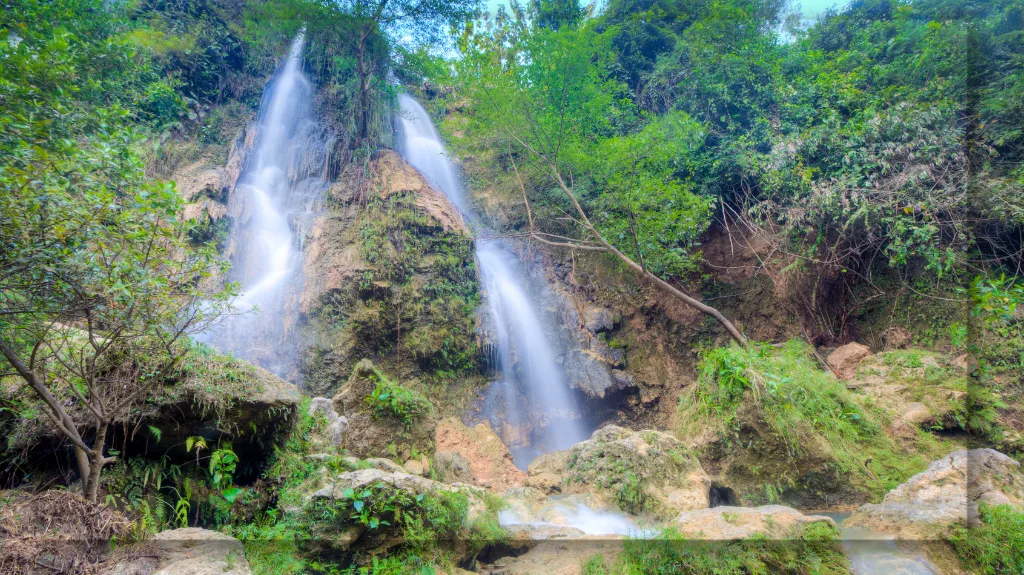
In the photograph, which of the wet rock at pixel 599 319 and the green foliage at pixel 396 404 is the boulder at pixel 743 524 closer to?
the green foliage at pixel 396 404

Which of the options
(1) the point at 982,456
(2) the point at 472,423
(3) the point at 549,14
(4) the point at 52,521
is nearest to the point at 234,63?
(3) the point at 549,14

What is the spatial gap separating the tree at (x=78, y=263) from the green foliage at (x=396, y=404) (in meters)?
2.73

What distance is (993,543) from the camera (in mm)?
3275

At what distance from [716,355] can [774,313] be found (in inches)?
210

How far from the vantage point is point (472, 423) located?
383 inches

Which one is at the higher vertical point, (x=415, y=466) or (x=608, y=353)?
(x=608, y=353)

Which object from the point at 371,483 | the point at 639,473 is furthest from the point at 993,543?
the point at 371,483

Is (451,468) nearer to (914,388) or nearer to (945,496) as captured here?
(945,496)

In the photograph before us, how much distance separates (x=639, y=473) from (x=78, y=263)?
6.18 metres

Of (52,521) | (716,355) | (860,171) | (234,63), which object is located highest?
(234,63)

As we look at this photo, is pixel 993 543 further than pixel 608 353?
No

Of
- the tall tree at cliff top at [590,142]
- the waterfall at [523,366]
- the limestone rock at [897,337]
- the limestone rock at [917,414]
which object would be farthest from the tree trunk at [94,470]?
the limestone rock at [897,337]

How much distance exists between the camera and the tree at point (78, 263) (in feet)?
9.04

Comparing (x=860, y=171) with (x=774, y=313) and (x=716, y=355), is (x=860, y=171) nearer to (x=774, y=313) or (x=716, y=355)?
(x=774, y=313)
